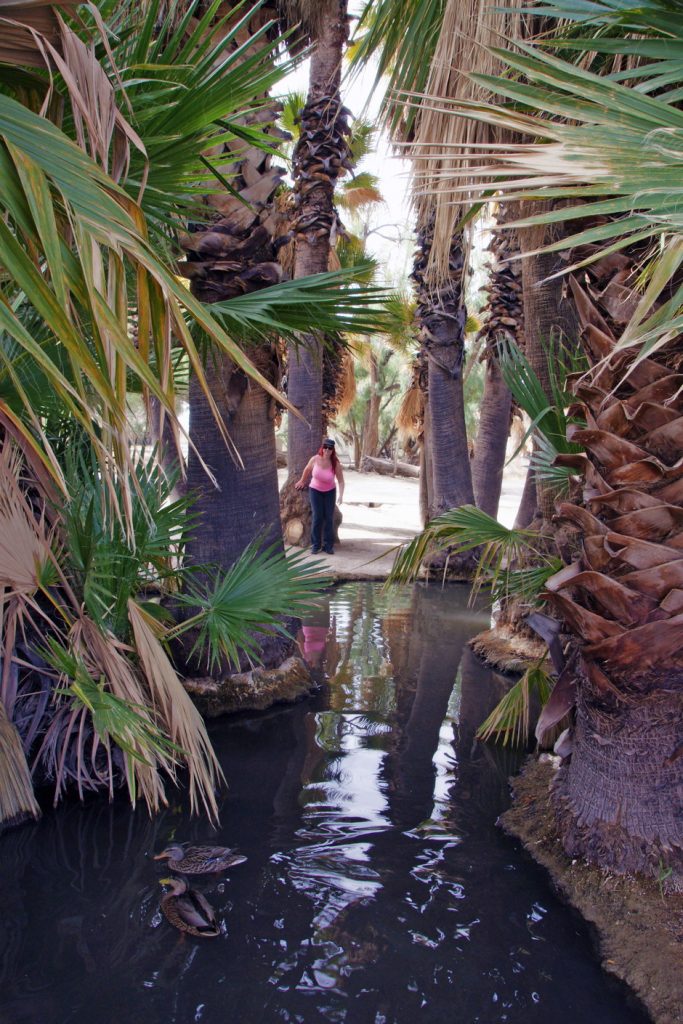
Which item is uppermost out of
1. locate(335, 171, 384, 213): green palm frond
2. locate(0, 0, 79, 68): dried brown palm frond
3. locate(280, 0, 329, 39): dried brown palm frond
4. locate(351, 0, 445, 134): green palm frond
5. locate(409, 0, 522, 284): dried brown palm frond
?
locate(335, 171, 384, 213): green palm frond

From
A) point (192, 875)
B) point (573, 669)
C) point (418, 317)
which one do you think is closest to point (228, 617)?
point (192, 875)

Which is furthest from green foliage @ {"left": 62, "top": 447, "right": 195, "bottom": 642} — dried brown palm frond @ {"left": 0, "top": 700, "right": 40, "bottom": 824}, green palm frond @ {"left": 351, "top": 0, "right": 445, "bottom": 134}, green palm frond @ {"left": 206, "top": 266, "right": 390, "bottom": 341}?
green palm frond @ {"left": 351, "top": 0, "right": 445, "bottom": 134}

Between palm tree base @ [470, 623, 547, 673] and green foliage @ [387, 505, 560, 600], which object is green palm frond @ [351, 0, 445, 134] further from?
palm tree base @ [470, 623, 547, 673]

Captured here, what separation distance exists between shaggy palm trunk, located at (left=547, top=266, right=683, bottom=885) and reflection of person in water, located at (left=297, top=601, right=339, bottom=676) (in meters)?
2.89

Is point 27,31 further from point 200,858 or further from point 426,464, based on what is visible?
point 426,464

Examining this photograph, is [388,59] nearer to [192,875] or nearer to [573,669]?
[573,669]

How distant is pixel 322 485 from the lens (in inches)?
420

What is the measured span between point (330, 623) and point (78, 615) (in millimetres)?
→ 4330

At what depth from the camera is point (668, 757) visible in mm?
3514

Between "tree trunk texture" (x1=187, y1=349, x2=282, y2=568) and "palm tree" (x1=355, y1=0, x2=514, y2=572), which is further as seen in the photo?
"tree trunk texture" (x1=187, y1=349, x2=282, y2=568)

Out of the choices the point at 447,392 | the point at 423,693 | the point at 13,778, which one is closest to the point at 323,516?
the point at 447,392

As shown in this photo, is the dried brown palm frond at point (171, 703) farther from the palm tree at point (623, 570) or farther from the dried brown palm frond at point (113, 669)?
the palm tree at point (623, 570)

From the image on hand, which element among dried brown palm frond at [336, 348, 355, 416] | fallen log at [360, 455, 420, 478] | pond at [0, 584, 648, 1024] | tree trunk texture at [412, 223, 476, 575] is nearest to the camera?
pond at [0, 584, 648, 1024]

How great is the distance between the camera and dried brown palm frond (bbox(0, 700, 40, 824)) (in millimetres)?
3824
